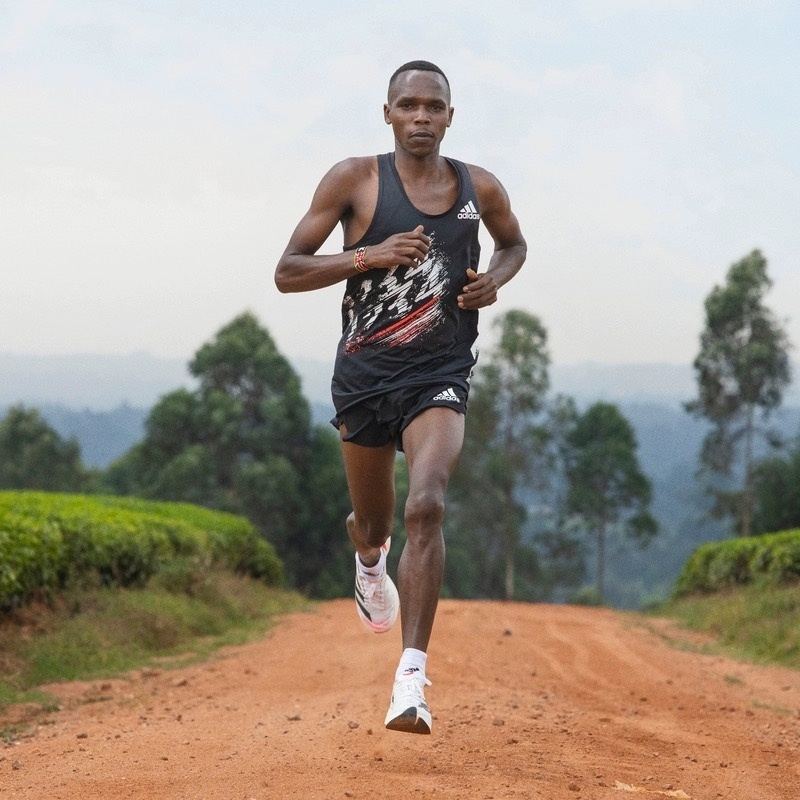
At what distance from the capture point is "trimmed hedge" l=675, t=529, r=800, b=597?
49.1 feet

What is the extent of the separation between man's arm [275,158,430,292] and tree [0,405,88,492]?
41.4 meters

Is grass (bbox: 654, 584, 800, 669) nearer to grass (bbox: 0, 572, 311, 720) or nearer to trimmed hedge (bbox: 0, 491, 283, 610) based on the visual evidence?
grass (bbox: 0, 572, 311, 720)

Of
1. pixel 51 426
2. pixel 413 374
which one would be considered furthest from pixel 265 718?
pixel 51 426

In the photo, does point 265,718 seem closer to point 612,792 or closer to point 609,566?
point 612,792

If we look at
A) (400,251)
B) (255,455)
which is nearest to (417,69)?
(400,251)

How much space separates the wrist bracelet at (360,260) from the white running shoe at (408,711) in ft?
5.69

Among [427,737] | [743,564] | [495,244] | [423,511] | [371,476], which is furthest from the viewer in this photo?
[743,564]

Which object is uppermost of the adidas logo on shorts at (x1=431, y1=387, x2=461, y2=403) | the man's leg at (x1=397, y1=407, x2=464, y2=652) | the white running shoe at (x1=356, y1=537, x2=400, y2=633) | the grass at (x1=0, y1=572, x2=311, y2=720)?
the adidas logo on shorts at (x1=431, y1=387, x2=461, y2=403)

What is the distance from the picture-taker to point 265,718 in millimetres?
6316

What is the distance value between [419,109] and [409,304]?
2.85ft

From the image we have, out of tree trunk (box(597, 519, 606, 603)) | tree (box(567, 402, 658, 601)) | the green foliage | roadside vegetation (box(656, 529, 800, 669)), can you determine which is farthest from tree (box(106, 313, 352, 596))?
the green foliage

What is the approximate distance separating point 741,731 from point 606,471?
39318 mm

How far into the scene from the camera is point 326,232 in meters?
5.19

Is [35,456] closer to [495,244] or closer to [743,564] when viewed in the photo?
[743,564]
